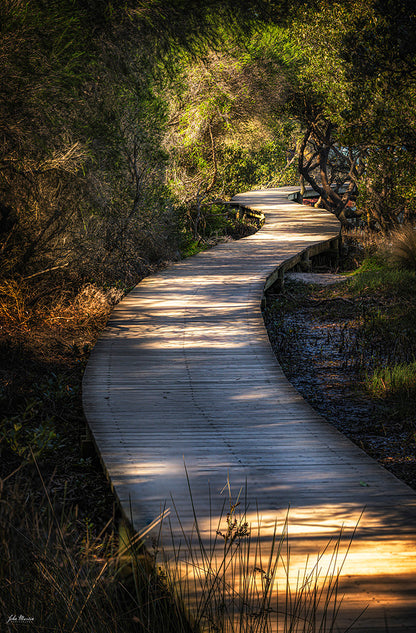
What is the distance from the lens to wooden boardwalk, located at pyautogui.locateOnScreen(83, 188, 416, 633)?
333 centimetres

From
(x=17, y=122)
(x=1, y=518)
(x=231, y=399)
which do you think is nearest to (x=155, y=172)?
(x=17, y=122)

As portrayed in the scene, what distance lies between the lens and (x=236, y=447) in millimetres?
4738

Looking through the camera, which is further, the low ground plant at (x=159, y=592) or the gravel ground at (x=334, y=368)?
the gravel ground at (x=334, y=368)

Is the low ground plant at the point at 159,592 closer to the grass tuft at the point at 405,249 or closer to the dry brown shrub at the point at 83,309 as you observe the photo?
the dry brown shrub at the point at 83,309

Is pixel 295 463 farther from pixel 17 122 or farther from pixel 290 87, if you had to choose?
pixel 290 87

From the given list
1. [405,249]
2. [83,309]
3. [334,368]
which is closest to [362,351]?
[334,368]

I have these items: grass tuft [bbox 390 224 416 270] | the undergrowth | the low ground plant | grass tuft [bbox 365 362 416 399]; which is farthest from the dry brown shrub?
grass tuft [bbox 390 224 416 270]

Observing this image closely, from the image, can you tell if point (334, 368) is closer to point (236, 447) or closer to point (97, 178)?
point (236, 447)

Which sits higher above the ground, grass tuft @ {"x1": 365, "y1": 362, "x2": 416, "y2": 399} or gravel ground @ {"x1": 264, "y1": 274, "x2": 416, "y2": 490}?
grass tuft @ {"x1": 365, "y1": 362, "x2": 416, "y2": 399}

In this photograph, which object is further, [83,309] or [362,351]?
[83,309]

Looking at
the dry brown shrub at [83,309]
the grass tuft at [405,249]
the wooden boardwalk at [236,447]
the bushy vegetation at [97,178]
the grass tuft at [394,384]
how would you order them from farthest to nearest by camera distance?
the grass tuft at [405,249] < the dry brown shrub at [83,309] < the grass tuft at [394,384] < the bushy vegetation at [97,178] < the wooden boardwalk at [236,447]

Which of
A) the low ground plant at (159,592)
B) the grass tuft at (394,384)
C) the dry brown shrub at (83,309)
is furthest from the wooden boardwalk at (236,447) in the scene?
the grass tuft at (394,384)

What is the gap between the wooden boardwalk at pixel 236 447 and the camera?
333 cm

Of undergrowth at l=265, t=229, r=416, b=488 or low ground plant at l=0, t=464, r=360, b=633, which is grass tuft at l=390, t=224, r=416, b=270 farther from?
low ground plant at l=0, t=464, r=360, b=633
